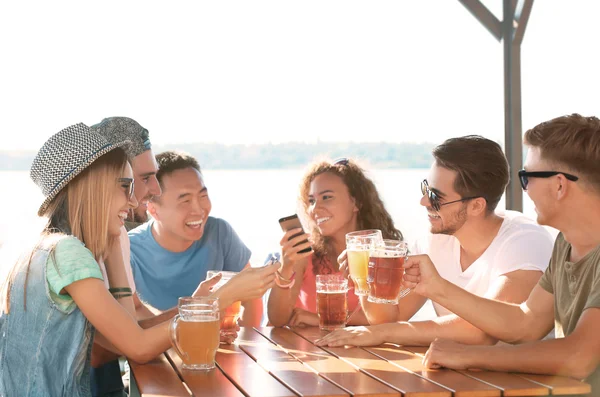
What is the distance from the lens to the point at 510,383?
6.58 feet

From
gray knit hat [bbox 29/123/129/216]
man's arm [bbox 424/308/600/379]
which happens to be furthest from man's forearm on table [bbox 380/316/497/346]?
gray knit hat [bbox 29/123/129/216]

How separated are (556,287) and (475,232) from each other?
25.0 inches

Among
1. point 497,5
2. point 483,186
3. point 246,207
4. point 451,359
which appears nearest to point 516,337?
point 451,359

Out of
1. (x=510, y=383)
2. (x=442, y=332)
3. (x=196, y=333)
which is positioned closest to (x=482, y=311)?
(x=442, y=332)

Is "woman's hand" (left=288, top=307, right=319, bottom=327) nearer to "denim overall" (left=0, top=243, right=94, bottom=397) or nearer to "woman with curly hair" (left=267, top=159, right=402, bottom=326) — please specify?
"woman with curly hair" (left=267, top=159, right=402, bottom=326)

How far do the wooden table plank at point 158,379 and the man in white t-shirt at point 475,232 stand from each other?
0.94m

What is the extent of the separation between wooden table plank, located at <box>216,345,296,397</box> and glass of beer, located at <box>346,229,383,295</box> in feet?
1.55

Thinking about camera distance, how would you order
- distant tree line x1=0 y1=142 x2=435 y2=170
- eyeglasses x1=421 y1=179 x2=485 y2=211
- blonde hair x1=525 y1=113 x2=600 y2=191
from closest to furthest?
1. blonde hair x1=525 y1=113 x2=600 y2=191
2. eyeglasses x1=421 y1=179 x2=485 y2=211
3. distant tree line x1=0 y1=142 x2=435 y2=170

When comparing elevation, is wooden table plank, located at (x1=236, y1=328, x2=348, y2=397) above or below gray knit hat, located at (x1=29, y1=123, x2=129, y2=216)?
below

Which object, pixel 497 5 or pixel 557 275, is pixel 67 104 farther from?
pixel 557 275

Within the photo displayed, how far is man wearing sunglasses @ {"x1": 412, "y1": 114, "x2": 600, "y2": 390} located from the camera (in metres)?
2.09

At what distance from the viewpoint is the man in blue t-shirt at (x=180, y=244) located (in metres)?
3.76

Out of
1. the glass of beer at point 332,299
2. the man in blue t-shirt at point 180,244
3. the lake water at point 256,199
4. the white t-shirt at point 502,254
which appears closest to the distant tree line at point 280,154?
the lake water at point 256,199

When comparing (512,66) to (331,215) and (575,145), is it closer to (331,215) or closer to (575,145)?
(331,215)
